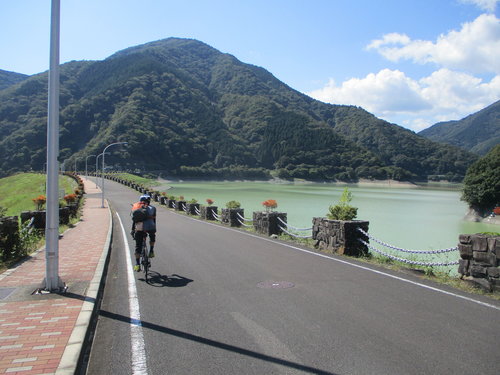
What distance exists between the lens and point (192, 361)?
4141 mm

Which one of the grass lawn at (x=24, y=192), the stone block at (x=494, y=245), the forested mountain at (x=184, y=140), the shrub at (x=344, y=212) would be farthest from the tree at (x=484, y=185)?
the forested mountain at (x=184, y=140)

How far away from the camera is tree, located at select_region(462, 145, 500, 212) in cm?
4238

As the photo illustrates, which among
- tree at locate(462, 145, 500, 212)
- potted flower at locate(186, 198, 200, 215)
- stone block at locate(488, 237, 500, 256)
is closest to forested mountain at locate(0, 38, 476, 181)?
tree at locate(462, 145, 500, 212)

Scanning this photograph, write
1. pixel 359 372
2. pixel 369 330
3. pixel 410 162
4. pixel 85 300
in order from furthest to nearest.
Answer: pixel 410 162 < pixel 85 300 < pixel 369 330 < pixel 359 372

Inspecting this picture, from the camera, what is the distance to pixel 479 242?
22.6 ft

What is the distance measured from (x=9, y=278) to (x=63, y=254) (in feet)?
9.31

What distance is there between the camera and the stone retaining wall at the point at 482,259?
6.57m

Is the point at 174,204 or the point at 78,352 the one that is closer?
the point at 78,352

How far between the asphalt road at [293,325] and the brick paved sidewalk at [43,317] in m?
0.30

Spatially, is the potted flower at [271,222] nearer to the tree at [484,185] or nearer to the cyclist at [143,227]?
the cyclist at [143,227]

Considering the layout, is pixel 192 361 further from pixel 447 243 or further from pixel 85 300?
pixel 447 243

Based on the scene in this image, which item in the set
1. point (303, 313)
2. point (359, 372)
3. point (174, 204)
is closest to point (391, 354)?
point (359, 372)

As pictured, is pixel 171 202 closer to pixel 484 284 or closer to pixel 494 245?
pixel 484 284

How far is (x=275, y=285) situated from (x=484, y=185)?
43.2 m
